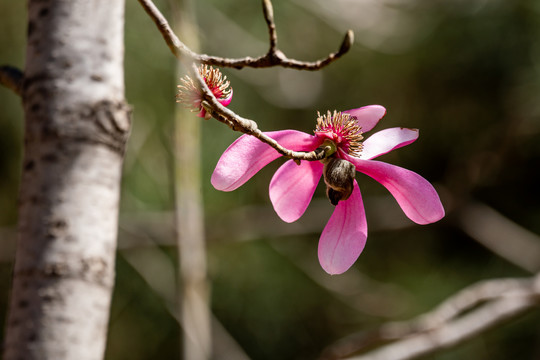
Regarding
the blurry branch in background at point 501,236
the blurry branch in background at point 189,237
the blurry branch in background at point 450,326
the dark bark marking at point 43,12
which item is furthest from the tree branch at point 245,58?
the blurry branch in background at point 501,236

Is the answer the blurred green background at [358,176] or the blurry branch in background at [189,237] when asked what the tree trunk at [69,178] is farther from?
the blurred green background at [358,176]

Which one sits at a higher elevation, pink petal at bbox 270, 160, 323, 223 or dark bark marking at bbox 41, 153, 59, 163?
dark bark marking at bbox 41, 153, 59, 163

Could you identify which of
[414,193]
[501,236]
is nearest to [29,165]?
[414,193]

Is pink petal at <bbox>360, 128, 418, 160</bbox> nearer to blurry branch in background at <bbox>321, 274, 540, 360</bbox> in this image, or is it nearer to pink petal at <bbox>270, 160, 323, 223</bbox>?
pink petal at <bbox>270, 160, 323, 223</bbox>

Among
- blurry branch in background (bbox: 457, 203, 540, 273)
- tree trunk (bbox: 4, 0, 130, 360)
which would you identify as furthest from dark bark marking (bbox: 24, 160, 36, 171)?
blurry branch in background (bbox: 457, 203, 540, 273)

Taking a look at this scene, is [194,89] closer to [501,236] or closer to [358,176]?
[501,236]

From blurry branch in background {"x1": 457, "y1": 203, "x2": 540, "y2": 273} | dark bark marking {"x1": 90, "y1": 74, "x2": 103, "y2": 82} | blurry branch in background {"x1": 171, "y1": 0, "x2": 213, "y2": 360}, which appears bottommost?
dark bark marking {"x1": 90, "y1": 74, "x2": 103, "y2": 82}
